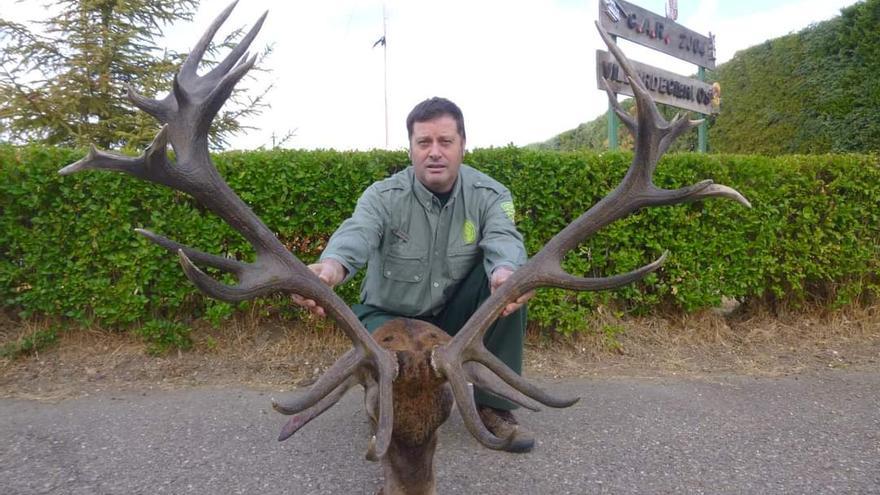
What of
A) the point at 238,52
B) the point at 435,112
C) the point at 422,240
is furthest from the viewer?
the point at 422,240

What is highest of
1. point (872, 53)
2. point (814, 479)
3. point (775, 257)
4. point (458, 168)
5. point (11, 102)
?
point (872, 53)

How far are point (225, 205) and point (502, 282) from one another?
53.6 inches

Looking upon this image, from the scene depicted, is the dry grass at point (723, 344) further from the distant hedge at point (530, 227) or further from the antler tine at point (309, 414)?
the antler tine at point (309, 414)

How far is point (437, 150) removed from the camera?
11.6ft

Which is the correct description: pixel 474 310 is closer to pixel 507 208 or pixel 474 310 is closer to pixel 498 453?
pixel 507 208

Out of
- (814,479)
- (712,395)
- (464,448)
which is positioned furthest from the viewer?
(712,395)

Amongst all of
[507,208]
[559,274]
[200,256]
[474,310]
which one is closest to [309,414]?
[200,256]

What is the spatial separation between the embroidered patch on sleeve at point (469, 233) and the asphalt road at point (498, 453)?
1329mm

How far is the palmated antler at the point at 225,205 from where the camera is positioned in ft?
7.64

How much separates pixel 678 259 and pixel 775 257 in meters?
1.19

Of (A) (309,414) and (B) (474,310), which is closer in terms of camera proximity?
(A) (309,414)

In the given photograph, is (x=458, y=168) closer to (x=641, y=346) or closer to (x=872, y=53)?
(x=641, y=346)

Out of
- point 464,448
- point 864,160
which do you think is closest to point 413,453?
point 464,448

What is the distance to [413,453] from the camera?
2.46 metres
